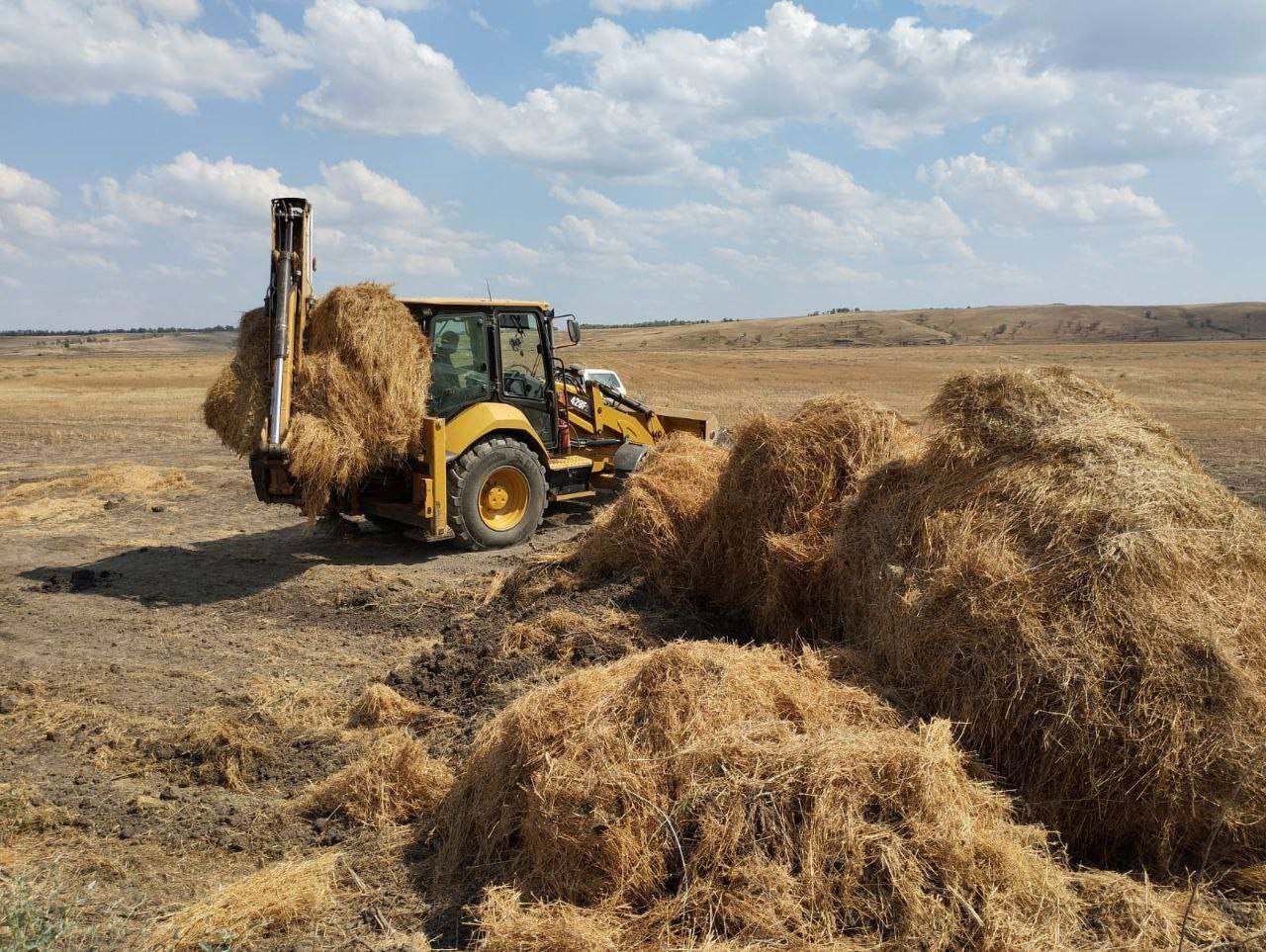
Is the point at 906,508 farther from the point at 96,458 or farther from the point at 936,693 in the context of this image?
the point at 96,458

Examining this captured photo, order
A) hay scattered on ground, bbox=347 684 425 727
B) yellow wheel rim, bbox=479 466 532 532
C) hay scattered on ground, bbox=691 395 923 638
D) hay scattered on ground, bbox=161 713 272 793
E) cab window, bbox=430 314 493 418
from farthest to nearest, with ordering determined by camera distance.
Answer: yellow wheel rim, bbox=479 466 532 532 → cab window, bbox=430 314 493 418 → hay scattered on ground, bbox=691 395 923 638 → hay scattered on ground, bbox=347 684 425 727 → hay scattered on ground, bbox=161 713 272 793

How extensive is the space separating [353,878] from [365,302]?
Result: 233 inches

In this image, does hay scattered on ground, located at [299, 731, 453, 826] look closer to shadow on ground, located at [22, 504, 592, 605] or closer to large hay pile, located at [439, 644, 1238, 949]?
large hay pile, located at [439, 644, 1238, 949]

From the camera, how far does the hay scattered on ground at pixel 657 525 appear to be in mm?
7340

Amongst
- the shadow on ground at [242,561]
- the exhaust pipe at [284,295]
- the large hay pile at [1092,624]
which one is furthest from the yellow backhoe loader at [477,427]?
the large hay pile at [1092,624]

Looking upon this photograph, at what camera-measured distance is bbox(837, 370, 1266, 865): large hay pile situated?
12.8 feet

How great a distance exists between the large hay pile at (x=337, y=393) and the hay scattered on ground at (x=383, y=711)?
2.90 m

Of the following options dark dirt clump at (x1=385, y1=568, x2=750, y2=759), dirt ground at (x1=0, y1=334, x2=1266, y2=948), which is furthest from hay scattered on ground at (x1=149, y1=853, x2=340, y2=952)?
dark dirt clump at (x1=385, y1=568, x2=750, y2=759)

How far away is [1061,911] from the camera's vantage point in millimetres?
3340

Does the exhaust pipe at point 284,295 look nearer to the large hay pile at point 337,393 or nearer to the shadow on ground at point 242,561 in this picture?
the large hay pile at point 337,393

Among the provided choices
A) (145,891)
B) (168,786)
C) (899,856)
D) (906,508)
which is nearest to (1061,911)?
(899,856)

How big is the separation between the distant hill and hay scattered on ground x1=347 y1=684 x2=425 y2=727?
81868mm

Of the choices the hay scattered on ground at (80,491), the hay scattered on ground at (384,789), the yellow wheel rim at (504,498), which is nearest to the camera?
the hay scattered on ground at (384,789)

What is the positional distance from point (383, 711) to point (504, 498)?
470 centimetres
